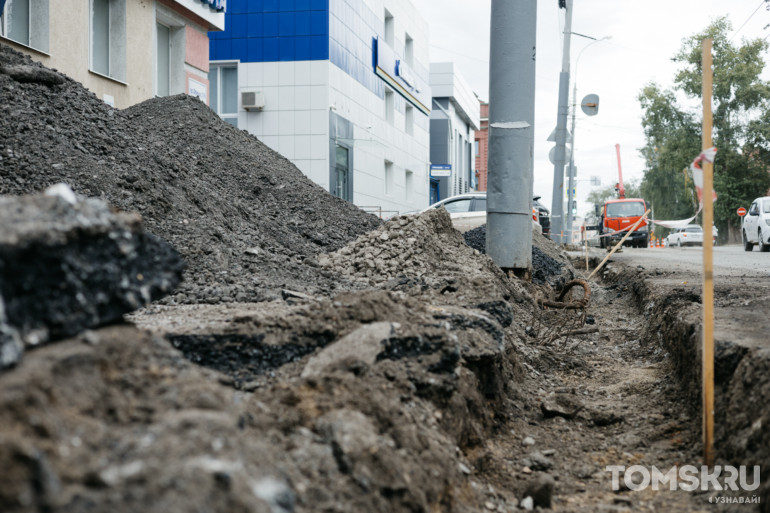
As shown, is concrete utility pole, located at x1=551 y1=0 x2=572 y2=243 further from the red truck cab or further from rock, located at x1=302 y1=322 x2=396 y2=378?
rock, located at x1=302 y1=322 x2=396 y2=378

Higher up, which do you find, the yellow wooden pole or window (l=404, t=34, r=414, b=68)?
window (l=404, t=34, r=414, b=68)

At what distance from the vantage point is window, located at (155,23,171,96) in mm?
14430

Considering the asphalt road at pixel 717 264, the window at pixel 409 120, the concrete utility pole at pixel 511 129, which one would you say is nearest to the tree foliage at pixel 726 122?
the window at pixel 409 120

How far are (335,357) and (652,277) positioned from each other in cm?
742

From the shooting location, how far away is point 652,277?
30.6 ft

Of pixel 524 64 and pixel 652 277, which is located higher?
pixel 524 64

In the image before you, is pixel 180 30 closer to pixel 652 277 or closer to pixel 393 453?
pixel 652 277

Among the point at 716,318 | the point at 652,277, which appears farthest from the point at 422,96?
the point at 716,318

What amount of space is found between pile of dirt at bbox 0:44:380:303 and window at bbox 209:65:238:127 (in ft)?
39.6

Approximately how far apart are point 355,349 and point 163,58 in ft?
43.6

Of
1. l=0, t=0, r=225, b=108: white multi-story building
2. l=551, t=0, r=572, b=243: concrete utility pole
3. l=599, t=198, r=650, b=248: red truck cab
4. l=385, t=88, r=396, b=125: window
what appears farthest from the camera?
l=599, t=198, r=650, b=248: red truck cab

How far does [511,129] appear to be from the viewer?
743 cm

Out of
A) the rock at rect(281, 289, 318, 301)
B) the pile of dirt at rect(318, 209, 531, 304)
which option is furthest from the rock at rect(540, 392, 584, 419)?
the rock at rect(281, 289, 318, 301)

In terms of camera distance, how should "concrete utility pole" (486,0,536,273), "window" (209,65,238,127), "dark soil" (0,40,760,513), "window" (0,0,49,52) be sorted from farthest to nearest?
"window" (209,65,238,127) < "window" (0,0,49,52) < "concrete utility pole" (486,0,536,273) < "dark soil" (0,40,760,513)
